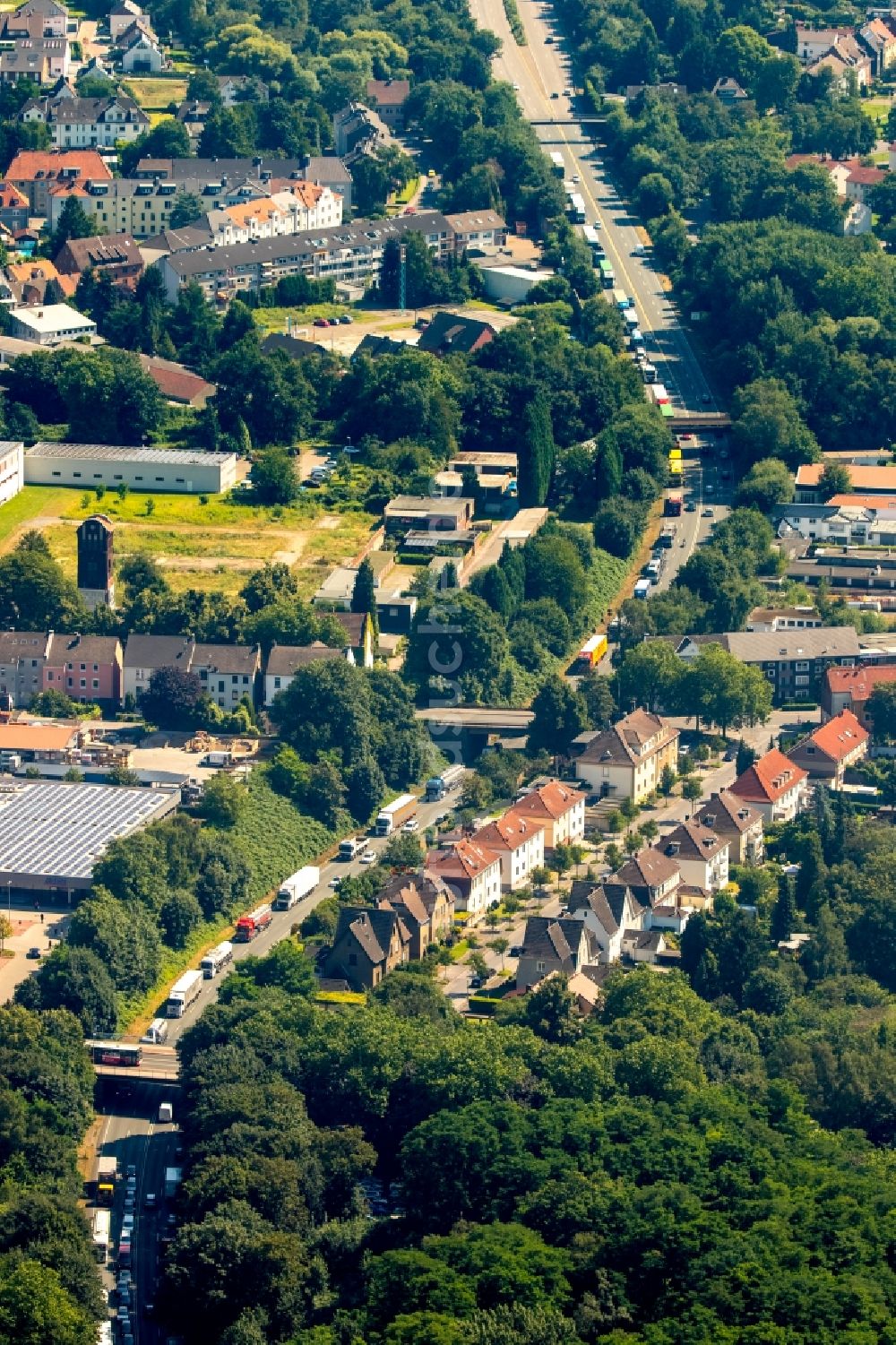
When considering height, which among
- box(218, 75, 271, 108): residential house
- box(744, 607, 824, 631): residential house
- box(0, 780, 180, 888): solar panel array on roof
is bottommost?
box(744, 607, 824, 631): residential house

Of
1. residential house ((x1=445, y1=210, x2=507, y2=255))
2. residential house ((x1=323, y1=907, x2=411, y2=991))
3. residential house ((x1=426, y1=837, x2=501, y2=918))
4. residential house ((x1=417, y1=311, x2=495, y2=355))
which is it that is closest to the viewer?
residential house ((x1=323, y1=907, x2=411, y2=991))

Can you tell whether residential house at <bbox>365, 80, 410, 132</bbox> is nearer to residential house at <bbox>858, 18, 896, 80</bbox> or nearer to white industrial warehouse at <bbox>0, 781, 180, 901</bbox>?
residential house at <bbox>858, 18, 896, 80</bbox>

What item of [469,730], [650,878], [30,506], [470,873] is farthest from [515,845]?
[30,506]

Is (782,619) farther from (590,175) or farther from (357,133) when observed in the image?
(357,133)

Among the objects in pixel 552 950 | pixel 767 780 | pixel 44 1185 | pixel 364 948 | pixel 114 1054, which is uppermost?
pixel 44 1185

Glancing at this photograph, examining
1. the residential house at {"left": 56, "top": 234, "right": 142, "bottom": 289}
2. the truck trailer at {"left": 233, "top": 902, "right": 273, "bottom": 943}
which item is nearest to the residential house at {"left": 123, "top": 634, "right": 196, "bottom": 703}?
the truck trailer at {"left": 233, "top": 902, "right": 273, "bottom": 943}

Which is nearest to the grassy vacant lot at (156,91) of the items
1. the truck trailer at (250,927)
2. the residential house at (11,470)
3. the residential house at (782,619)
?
the residential house at (11,470)
